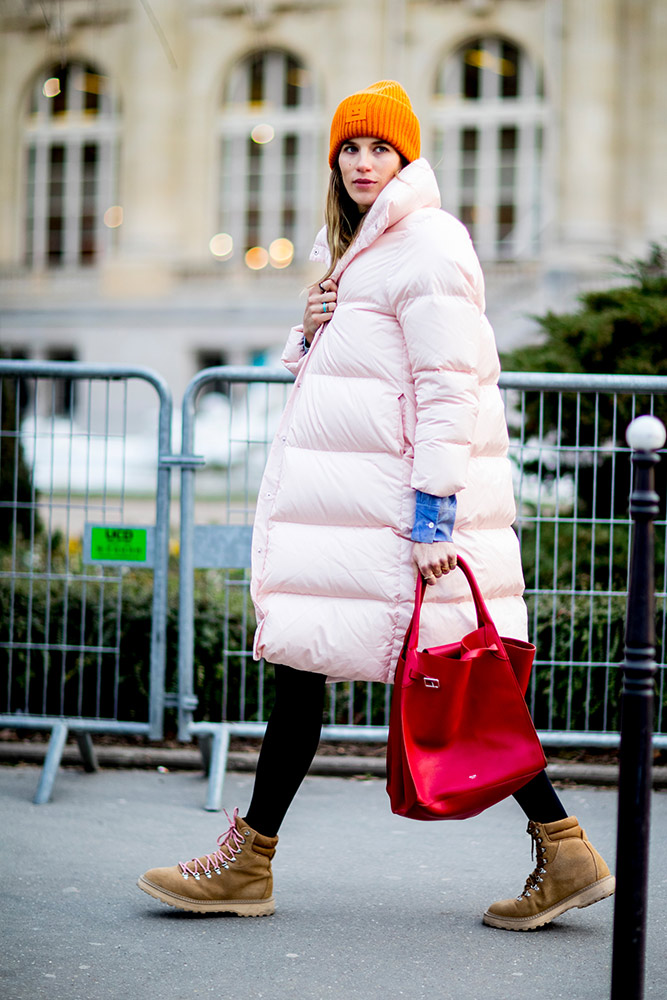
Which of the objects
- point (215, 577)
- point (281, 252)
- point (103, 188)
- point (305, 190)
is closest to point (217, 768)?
point (215, 577)

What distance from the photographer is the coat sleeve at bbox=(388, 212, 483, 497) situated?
3100 millimetres

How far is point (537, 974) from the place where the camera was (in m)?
3.04

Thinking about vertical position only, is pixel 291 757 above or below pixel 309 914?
above

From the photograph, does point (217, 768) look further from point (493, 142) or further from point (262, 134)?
point (262, 134)

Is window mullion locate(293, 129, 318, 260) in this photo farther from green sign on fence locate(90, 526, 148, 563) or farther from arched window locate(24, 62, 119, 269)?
green sign on fence locate(90, 526, 148, 563)

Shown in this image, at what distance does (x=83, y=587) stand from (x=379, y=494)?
232 centimetres

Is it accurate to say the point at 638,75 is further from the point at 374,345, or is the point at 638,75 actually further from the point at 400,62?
the point at 374,345

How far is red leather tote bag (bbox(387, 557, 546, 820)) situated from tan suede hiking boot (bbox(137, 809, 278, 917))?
1.68ft

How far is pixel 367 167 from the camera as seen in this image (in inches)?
132

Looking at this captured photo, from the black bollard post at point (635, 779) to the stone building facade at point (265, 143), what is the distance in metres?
24.5

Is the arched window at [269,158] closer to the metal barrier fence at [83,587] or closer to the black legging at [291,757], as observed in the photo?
the metal barrier fence at [83,587]

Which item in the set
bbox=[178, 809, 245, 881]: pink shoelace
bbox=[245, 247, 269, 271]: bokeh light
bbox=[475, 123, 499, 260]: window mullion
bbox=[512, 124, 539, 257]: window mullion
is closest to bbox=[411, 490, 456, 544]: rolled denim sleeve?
bbox=[178, 809, 245, 881]: pink shoelace

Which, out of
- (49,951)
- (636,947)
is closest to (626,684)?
(636,947)

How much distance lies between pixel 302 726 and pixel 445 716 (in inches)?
17.8
